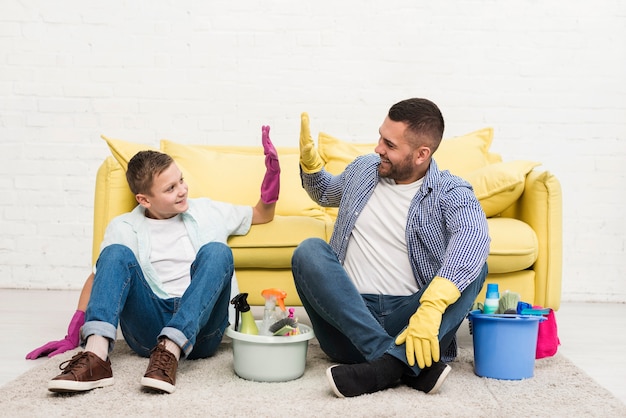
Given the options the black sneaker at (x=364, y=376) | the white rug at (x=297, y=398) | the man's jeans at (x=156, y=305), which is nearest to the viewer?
the white rug at (x=297, y=398)

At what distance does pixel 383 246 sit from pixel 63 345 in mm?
1077

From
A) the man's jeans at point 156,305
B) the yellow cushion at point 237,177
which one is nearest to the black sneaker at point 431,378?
the man's jeans at point 156,305

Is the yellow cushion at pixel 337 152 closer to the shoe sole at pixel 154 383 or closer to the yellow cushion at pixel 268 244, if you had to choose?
the yellow cushion at pixel 268 244

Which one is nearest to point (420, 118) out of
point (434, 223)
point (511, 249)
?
point (434, 223)

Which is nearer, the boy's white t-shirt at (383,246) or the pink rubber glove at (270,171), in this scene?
the boy's white t-shirt at (383,246)

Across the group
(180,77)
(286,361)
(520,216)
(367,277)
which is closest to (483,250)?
(367,277)

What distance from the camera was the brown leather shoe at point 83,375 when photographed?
1.80 metres

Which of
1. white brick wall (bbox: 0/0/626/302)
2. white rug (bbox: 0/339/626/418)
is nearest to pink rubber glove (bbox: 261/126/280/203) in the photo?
white rug (bbox: 0/339/626/418)

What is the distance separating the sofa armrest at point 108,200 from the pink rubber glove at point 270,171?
0.52m

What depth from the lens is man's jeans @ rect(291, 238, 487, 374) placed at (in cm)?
193

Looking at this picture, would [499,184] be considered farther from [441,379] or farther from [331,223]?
[441,379]

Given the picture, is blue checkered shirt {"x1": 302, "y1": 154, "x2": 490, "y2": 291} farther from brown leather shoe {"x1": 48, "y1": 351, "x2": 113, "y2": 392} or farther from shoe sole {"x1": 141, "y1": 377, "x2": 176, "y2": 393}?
brown leather shoe {"x1": 48, "y1": 351, "x2": 113, "y2": 392}

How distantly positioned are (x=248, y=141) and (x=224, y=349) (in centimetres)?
160

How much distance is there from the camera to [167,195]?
7.24ft
